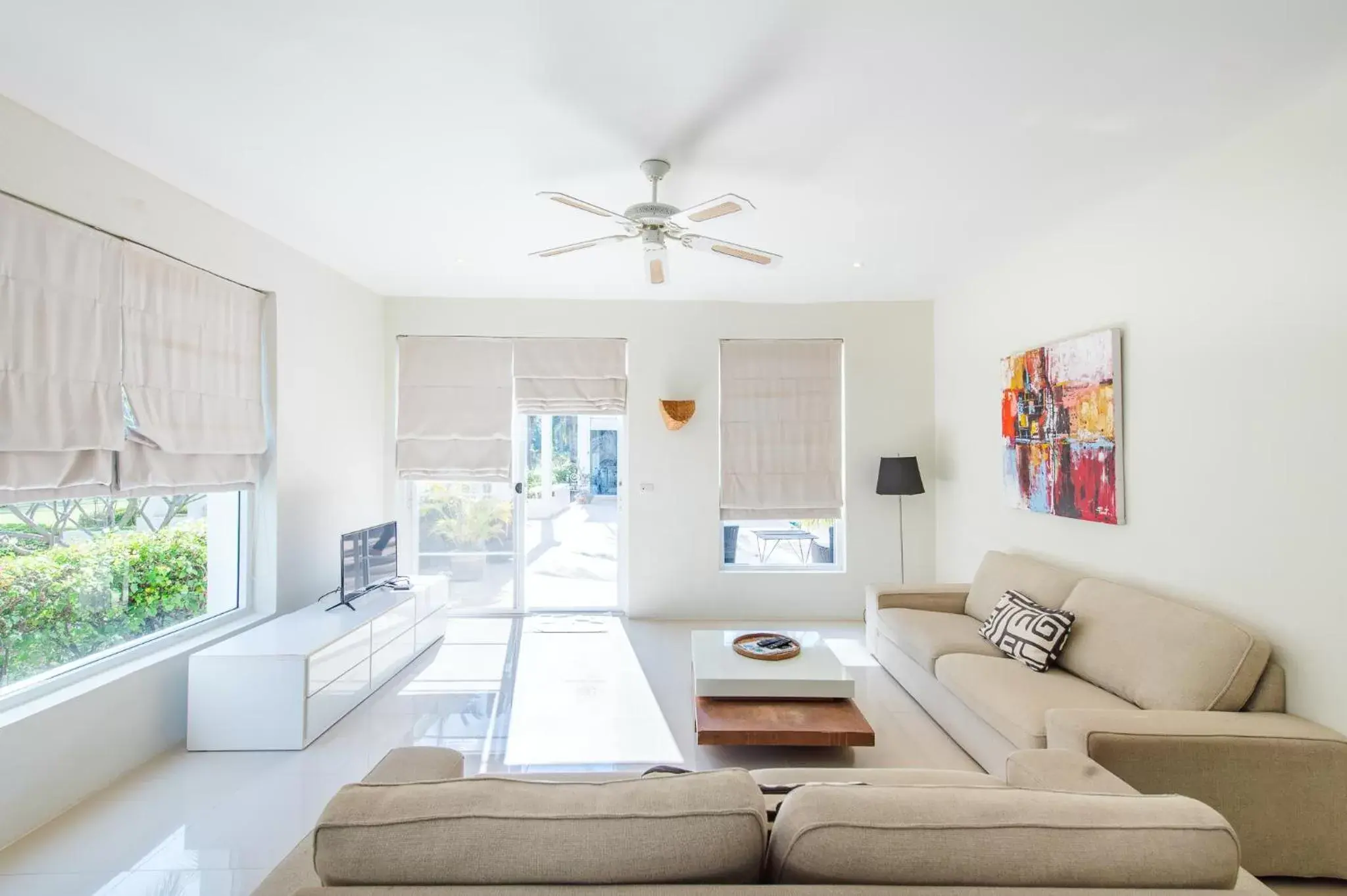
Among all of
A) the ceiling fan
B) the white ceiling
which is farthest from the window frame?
the ceiling fan

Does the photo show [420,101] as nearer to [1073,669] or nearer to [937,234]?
[937,234]

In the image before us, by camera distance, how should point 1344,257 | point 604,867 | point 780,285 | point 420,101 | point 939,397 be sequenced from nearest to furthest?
point 604,867 < point 1344,257 < point 420,101 < point 780,285 < point 939,397

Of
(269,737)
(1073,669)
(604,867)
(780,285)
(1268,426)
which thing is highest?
(780,285)

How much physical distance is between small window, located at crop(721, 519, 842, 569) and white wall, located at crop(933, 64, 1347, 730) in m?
2.07

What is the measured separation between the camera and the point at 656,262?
3.01m

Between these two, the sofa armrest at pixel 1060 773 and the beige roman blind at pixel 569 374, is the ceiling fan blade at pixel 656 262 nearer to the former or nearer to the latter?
the beige roman blind at pixel 569 374

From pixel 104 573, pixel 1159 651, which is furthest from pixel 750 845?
pixel 104 573

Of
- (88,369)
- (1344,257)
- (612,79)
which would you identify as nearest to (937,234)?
(1344,257)

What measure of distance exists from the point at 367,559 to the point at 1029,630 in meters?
3.99

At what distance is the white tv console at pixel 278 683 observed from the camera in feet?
9.93

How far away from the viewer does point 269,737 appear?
3.03 metres

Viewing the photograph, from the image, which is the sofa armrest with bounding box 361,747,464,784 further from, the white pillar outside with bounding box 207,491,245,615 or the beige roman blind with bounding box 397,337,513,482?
the beige roman blind with bounding box 397,337,513,482

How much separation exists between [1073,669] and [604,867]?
9.34 ft

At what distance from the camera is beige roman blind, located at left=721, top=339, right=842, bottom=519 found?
543 centimetres
